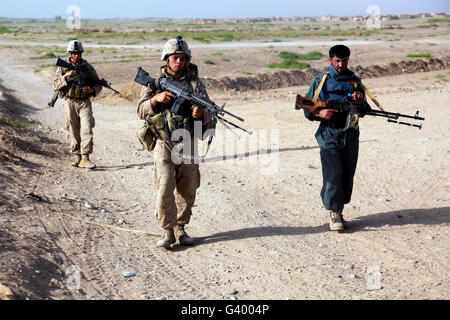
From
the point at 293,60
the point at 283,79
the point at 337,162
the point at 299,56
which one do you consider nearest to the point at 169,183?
the point at 337,162

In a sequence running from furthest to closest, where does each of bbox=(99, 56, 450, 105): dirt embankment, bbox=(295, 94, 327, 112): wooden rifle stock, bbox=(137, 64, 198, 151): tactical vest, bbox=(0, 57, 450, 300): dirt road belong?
bbox=(99, 56, 450, 105): dirt embankment < bbox=(295, 94, 327, 112): wooden rifle stock < bbox=(137, 64, 198, 151): tactical vest < bbox=(0, 57, 450, 300): dirt road

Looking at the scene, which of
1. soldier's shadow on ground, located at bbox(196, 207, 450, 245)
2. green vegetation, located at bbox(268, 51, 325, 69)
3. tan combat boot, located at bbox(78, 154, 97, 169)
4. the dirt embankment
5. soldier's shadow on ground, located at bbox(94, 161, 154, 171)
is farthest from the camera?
green vegetation, located at bbox(268, 51, 325, 69)

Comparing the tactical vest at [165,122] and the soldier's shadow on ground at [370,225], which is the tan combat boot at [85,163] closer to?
the soldier's shadow on ground at [370,225]

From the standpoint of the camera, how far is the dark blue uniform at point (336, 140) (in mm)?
5922

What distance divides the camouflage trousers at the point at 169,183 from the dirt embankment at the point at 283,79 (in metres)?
9.78

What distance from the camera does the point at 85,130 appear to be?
354 inches

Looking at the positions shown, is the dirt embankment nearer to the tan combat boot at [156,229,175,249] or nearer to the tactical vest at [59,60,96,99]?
the tactical vest at [59,60,96,99]

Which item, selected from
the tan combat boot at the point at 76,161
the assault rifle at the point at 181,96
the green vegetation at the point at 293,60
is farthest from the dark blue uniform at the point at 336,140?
the green vegetation at the point at 293,60

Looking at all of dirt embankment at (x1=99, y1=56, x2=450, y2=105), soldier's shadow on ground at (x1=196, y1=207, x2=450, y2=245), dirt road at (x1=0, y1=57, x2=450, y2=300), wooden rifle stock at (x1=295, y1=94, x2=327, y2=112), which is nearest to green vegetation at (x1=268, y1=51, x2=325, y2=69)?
dirt embankment at (x1=99, y1=56, x2=450, y2=105)

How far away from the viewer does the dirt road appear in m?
4.59

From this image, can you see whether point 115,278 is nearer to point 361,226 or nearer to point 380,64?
point 361,226

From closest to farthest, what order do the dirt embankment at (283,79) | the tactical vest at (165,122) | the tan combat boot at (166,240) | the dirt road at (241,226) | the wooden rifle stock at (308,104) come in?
the dirt road at (241,226), the tactical vest at (165,122), the tan combat boot at (166,240), the wooden rifle stock at (308,104), the dirt embankment at (283,79)

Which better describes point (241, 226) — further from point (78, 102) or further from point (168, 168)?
point (78, 102)
